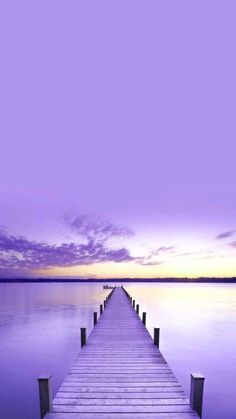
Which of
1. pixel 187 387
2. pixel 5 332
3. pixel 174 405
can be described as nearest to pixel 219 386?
pixel 187 387

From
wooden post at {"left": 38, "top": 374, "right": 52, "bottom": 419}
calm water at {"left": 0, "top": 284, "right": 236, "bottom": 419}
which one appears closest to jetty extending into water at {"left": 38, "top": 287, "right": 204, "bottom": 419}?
wooden post at {"left": 38, "top": 374, "right": 52, "bottom": 419}

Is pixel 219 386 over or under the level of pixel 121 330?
under

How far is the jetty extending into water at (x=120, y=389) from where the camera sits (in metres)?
4.94

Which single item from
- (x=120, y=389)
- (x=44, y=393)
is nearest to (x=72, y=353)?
(x=120, y=389)

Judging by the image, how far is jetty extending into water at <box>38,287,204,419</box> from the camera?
4.94 metres

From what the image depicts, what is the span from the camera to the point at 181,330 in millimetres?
24812

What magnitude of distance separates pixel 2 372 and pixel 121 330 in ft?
24.8

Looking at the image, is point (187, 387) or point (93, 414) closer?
point (93, 414)

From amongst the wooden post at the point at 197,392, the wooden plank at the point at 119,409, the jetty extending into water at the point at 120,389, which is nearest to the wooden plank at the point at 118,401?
the jetty extending into water at the point at 120,389

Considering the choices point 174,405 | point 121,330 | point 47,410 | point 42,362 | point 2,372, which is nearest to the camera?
point 47,410

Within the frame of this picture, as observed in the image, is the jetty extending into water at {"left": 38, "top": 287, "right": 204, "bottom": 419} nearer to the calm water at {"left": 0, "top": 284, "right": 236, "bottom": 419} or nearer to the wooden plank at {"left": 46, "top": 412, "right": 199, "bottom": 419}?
the wooden plank at {"left": 46, "top": 412, "right": 199, "bottom": 419}

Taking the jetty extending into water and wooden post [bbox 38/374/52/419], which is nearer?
wooden post [bbox 38/374/52/419]

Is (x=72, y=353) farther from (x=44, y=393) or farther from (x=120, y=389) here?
(x=44, y=393)

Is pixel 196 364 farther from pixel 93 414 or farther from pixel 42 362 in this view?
pixel 93 414
